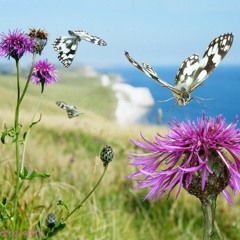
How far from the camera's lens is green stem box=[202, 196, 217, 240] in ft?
6.27

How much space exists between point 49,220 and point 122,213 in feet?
9.90

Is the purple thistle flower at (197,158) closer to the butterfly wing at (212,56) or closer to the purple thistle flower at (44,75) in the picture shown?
the butterfly wing at (212,56)

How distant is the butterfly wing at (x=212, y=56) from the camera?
8.66 feet

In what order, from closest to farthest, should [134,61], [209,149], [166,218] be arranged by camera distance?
[209,149]
[134,61]
[166,218]

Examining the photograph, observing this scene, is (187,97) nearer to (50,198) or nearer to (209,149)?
(209,149)

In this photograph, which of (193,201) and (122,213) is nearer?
(122,213)

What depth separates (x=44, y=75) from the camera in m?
2.77

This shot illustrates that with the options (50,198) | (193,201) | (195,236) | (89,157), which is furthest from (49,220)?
(89,157)

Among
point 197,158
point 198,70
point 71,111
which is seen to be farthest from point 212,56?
point 197,158

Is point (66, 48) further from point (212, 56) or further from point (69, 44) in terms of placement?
point (212, 56)

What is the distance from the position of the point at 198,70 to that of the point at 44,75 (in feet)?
2.42

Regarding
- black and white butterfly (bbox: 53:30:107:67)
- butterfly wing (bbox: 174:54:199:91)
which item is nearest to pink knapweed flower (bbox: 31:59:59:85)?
black and white butterfly (bbox: 53:30:107:67)

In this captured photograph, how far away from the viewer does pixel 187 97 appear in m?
2.72

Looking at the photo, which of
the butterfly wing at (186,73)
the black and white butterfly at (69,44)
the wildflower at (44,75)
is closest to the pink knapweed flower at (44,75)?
the wildflower at (44,75)
